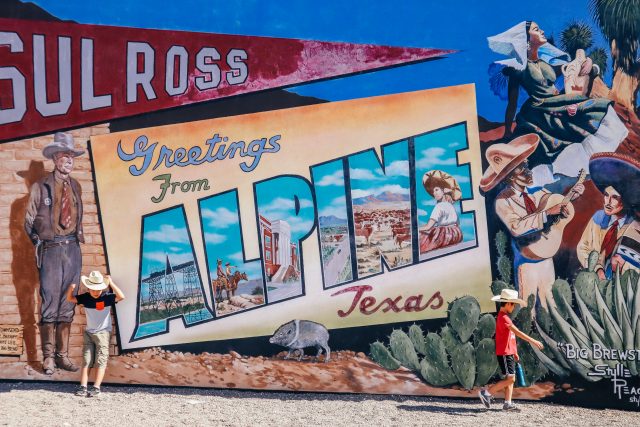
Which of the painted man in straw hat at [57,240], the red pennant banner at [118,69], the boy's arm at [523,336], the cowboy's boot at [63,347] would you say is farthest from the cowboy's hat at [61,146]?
the boy's arm at [523,336]

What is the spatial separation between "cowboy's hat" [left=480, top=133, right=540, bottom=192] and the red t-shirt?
161cm

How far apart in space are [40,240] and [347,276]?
3.88 metres

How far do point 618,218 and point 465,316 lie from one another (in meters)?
2.17

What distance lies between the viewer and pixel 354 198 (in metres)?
9.09

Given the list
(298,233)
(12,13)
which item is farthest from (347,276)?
(12,13)

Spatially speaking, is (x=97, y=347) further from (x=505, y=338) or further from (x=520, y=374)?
(x=520, y=374)

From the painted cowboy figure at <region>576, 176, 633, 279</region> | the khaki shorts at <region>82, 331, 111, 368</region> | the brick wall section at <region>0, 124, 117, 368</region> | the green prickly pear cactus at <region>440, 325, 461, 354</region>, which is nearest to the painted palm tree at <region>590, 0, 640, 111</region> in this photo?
the painted cowboy figure at <region>576, 176, 633, 279</region>

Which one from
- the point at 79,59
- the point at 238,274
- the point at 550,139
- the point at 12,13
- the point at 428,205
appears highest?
the point at 12,13

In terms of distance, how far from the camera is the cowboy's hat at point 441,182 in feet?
29.6

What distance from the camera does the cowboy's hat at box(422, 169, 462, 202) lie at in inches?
355

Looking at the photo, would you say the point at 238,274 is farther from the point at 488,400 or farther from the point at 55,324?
the point at 488,400

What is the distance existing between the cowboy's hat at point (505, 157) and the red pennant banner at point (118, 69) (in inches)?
96.4

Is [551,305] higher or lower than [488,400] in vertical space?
higher

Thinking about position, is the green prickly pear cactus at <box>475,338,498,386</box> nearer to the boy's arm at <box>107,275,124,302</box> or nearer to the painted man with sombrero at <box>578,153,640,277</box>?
the painted man with sombrero at <box>578,153,640,277</box>
